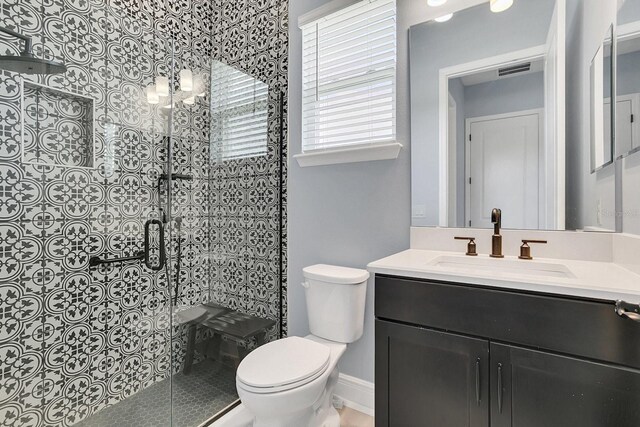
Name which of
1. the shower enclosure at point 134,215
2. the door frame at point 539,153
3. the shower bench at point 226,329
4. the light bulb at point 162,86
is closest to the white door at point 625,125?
the door frame at point 539,153

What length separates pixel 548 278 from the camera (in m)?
0.97

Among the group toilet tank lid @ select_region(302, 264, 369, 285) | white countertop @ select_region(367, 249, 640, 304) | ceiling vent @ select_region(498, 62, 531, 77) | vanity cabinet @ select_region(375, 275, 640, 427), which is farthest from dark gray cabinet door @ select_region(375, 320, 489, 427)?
ceiling vent @ select_region(498, 62, 531, 77)

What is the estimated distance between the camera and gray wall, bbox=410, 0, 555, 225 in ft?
4.61

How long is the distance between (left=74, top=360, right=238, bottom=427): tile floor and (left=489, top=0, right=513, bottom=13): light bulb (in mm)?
2428

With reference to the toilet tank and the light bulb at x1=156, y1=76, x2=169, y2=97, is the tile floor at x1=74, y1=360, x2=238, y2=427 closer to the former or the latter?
the toilet tank

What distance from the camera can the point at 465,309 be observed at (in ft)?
3.43

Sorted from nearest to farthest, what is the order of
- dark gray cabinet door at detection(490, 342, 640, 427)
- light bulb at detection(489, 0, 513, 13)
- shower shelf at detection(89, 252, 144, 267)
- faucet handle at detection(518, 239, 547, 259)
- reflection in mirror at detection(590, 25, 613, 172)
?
dark gray cabinet door at detection(490, 342, 640, 427) < reflection in mirror at detection(590, 25, 613, 172) < faucet handle at detection(518, 239, 547, 259) < light bulb at detection(489, 0, 513, 13) < shower shelf at detection(89, 252, 144, 267)

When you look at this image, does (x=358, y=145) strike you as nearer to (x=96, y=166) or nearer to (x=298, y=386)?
(x=298, y=386)

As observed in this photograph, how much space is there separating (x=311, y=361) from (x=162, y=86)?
5.73ft

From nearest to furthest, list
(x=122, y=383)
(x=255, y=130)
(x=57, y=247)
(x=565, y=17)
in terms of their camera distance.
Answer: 1. (x=565, y=17)
2. (x=57, y=247)
3. (x=122, y=383)
4. (x=255, y=130)

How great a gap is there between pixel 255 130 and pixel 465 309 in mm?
1654

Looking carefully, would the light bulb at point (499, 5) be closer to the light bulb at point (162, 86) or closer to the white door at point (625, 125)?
the white door at point (625, 125)

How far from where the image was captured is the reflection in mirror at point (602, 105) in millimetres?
1149

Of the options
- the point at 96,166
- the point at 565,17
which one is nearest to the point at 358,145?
the point at 565,17
